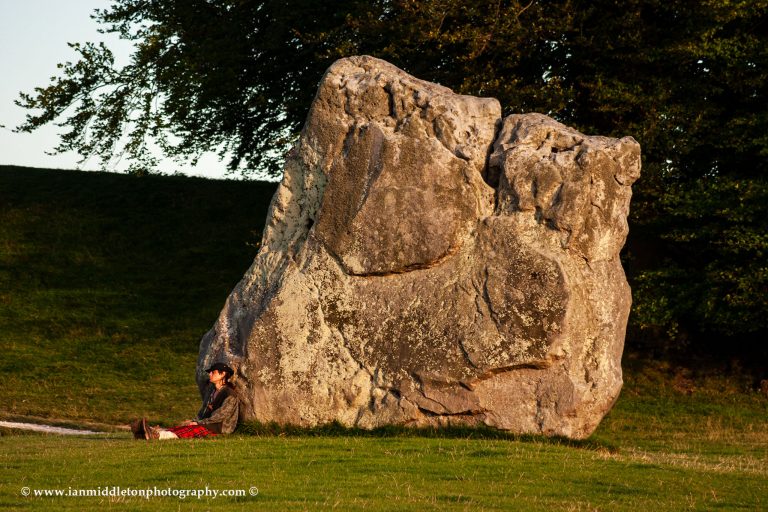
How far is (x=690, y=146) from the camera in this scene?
26938mm

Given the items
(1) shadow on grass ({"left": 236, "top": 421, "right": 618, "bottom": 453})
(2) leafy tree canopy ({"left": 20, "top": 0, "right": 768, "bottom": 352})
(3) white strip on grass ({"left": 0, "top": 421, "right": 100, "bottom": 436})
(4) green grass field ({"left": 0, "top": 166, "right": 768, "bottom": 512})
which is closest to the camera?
(4) green grass field ({"left": 0, "top": 166, "right": 768, "bottom": 512})

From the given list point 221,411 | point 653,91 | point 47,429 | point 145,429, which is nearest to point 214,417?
point 221,411

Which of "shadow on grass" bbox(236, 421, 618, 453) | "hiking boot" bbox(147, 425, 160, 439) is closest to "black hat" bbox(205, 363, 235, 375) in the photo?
"shadow on grass" bbox(236, 421, 618, 453)

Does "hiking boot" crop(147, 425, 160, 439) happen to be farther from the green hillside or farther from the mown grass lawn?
the green hillside

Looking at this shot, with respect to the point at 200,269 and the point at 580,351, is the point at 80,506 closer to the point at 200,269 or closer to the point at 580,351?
the point at 580,351

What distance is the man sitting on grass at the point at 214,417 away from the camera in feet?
→ 53.8

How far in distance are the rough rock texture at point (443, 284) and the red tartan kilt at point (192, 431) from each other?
797mm

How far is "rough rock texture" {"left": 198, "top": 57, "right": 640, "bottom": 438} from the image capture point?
16281 millimetres

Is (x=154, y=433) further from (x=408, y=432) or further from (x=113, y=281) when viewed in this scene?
(x=113, y=281)

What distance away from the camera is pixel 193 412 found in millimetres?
25375

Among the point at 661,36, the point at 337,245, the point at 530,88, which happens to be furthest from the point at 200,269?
the point at 337,245

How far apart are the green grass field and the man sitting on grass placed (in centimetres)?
34

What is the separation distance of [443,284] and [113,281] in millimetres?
21037

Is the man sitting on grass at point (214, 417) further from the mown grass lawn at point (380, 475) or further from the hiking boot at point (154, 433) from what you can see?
the mown grass lawn at point (380, 475)
